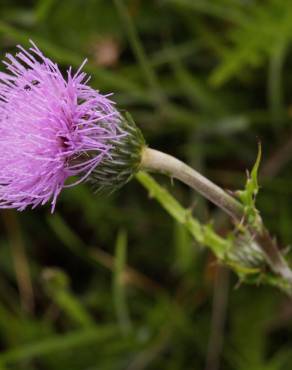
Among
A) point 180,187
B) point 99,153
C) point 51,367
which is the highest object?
point 180,187

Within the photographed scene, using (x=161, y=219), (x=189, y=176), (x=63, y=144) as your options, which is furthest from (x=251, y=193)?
(x=161, y=219)

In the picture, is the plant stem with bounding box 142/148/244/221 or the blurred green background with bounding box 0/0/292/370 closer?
the plant stem with bounding box 142/148/244/221

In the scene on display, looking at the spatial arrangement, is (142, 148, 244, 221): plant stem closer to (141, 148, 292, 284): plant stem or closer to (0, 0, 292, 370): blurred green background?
(141, 148, 292, 284): plant stem

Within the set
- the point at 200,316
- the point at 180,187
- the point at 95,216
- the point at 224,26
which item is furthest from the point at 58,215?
the point at 224,26

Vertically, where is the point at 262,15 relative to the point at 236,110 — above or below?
above

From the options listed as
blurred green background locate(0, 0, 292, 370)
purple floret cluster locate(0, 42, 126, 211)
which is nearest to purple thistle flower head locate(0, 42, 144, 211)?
purple floret cluster locate(0, 42, 126, 211)

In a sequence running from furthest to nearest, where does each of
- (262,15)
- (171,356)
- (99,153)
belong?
(171,356) < (262,15) < (99,153)

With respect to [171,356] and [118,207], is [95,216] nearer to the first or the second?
[118,207]
